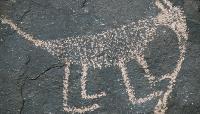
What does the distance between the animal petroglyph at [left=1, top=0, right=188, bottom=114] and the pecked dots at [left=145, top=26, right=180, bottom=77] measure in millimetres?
18

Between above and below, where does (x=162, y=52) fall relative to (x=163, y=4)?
below

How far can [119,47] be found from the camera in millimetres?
2436

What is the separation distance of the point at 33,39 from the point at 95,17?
1.13 feet

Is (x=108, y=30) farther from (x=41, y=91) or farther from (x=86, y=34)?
(x=41, y=91)

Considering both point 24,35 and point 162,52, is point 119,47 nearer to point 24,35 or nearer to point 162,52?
point 162,52

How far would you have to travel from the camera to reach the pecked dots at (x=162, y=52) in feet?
7.87

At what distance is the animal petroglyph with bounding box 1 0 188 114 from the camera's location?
2.38 meters

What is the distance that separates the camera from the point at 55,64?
7.89 feet

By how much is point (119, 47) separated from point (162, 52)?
0.22 m

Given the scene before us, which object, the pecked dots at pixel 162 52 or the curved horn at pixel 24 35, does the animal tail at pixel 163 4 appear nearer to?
the pecked dots at pixel 162 52

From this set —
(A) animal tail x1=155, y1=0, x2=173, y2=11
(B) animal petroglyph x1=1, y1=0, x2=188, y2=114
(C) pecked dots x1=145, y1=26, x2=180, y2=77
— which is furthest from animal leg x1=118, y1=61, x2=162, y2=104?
(A) animal tail x1=155, y1=0, x2=173, y2=11

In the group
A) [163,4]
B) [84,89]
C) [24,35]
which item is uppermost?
[163,4]

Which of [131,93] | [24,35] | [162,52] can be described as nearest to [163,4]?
[162,52]

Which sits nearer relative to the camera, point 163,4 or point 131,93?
point 131,93
